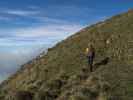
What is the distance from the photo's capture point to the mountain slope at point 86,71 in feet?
93.1

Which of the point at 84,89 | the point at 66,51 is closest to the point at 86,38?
the point at 66,51

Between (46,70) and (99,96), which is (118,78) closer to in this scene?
(99,96)

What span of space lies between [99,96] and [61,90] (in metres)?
6.42

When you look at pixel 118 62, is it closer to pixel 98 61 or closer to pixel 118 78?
pixel 98 61

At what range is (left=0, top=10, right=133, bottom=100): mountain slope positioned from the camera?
28373 mm

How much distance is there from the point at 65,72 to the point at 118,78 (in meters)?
Result: 9.19

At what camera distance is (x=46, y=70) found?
43.6 m

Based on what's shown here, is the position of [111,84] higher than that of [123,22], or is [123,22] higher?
[123,22]

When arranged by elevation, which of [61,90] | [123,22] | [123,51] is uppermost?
[123,22]

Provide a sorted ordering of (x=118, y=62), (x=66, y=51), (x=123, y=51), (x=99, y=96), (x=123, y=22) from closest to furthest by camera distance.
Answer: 1. (x=99, y=96)
2. (x=118, y=62)
3. (x=123, y=51)
4. (x=66, y=51)
5. (x=123, y=22)

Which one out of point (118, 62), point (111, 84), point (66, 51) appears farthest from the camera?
point (66, 51)

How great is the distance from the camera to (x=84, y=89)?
27938 mm

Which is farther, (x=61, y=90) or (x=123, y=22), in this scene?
(x=123, y=22)

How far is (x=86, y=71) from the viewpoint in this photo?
38.2 metres
